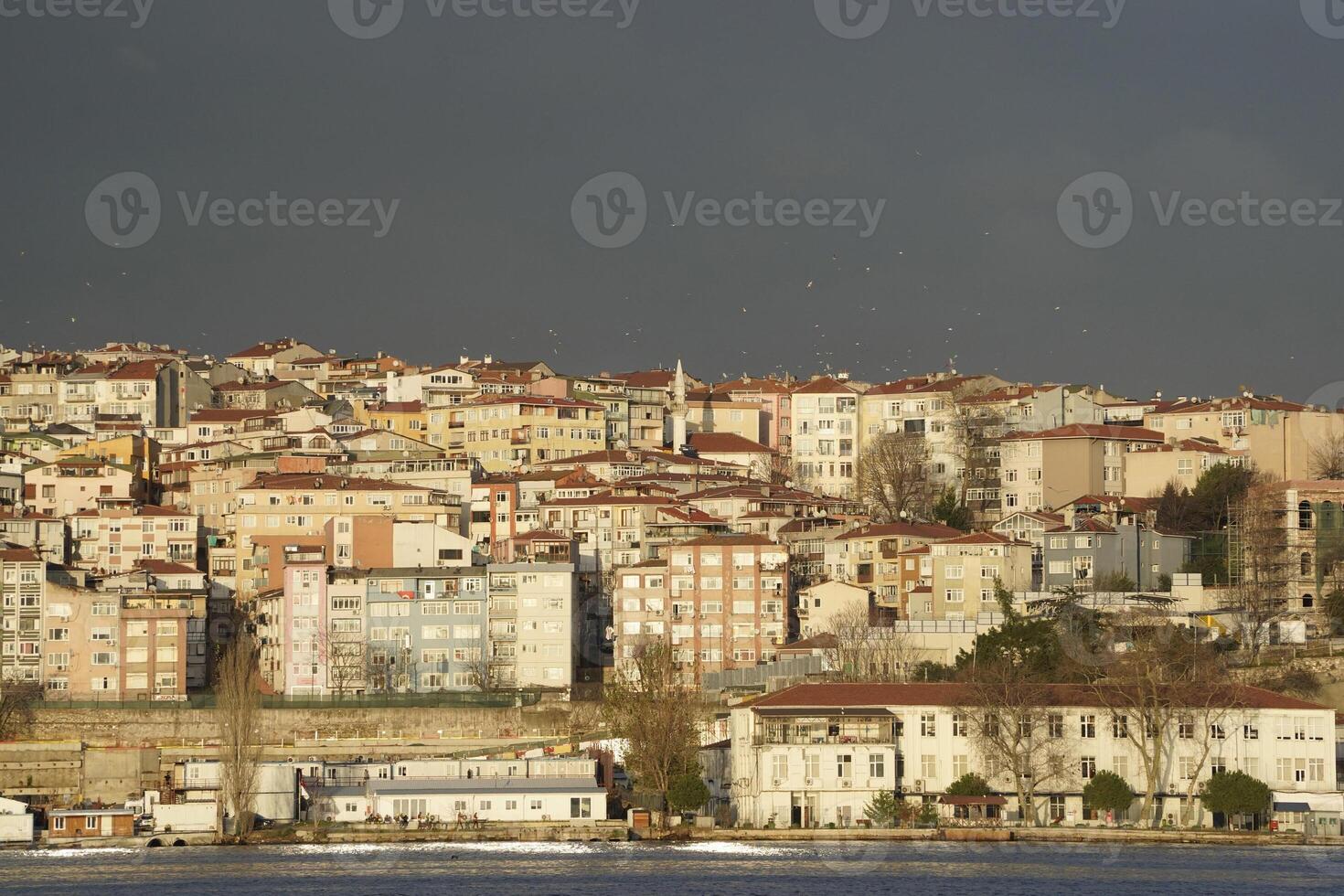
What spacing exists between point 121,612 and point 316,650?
5.09 m

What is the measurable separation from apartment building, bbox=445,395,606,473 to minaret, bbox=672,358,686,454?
339 cm

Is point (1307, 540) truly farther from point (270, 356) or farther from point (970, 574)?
point (270, 356)

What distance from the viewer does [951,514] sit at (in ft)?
246

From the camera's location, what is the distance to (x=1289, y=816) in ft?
157

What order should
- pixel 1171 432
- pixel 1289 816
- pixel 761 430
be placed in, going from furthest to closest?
pixel 761 430
pixel 1171 432
pixel 1289 816

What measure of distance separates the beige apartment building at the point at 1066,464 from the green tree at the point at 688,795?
28.0m

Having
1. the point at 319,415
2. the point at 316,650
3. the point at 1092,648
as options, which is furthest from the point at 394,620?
the point at 319,415

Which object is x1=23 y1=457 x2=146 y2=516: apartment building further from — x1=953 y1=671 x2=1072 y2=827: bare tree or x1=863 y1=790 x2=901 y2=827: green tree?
x1=953 y1=671 x2=1072 y2=827: bare tree

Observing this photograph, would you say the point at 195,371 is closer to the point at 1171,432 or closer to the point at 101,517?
the point at 101,517

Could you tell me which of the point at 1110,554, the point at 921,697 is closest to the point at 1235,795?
the point at 921,697

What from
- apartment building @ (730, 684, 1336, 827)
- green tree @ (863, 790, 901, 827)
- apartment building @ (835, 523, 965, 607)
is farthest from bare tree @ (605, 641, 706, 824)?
apartment building @ (835, 523, 965, 607)

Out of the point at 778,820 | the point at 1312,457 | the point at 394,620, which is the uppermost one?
the point at 1312,457

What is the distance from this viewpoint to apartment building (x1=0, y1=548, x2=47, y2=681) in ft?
209

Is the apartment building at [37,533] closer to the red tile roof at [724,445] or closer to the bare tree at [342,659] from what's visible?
the bare tree at [342,659]
